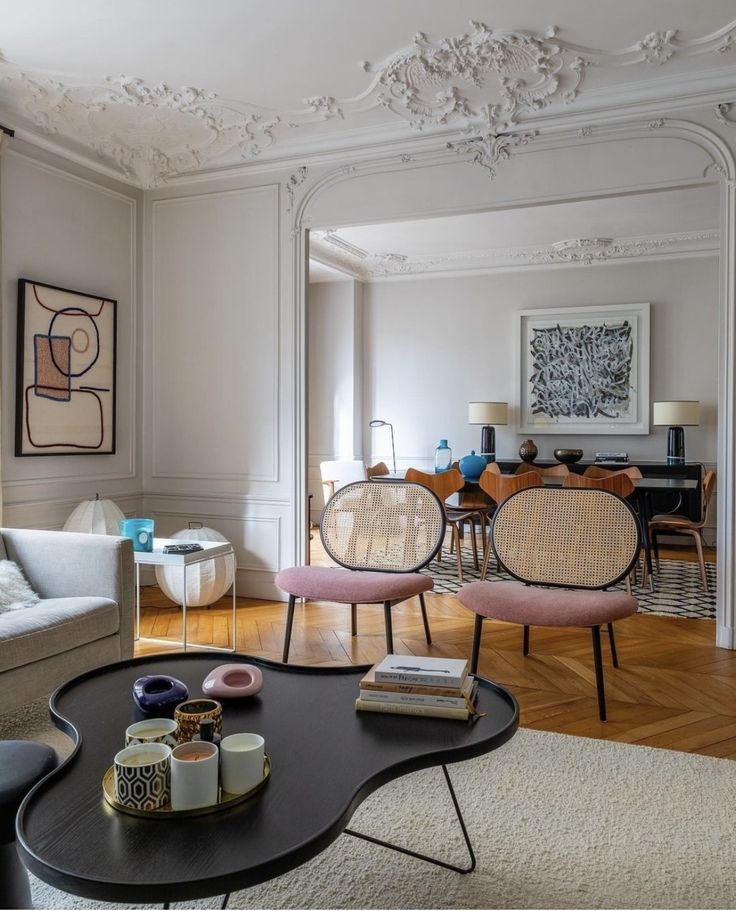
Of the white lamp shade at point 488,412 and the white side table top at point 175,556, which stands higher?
the white lamp shade at point 488,412

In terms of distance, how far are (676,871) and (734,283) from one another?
289 cm

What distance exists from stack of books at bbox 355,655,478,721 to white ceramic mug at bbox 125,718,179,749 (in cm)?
48

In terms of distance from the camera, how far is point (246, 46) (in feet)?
11.3

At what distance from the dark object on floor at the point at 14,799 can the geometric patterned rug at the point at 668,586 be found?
11.3 feet

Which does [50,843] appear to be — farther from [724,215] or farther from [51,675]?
[724,215]

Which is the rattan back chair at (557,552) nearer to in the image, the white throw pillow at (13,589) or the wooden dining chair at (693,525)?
the white throw pillow at (13,589)

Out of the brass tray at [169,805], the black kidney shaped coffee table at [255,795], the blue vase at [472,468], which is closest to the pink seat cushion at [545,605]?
the black kidney shaped coffee table at [255,795]

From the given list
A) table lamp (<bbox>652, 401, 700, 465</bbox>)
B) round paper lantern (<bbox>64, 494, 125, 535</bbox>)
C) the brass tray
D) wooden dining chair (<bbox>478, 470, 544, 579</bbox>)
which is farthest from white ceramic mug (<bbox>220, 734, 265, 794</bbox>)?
table lamp (<bbox>652, 401, 700, 465</bbox>)

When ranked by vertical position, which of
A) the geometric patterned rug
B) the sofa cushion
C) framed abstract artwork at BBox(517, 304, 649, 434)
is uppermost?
framed abstract artwork at BBox(517, 304, 649, 434)

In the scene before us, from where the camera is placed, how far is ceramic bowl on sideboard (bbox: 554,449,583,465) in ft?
22.5

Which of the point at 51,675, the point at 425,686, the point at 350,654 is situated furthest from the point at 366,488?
the point at 425,686

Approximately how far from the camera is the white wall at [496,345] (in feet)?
22.9

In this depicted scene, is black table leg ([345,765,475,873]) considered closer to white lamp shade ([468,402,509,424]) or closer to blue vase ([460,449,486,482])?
blue vase ([460,449,486,482])

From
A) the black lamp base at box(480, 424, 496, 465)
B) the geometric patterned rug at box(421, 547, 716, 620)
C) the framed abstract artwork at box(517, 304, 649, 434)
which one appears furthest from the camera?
the black lamp base at box(480, 424, 496, 465)
